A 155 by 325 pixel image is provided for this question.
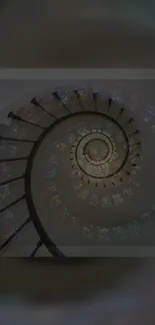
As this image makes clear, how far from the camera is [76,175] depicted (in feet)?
3.30

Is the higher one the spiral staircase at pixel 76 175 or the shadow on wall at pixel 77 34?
the shadow on wall at pixel 77 34

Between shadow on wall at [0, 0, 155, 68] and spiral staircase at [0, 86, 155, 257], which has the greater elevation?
shadow on wall at [0, 0, 155, 68]

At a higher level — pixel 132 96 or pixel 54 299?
pixel 132 96

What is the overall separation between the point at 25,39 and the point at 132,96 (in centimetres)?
35

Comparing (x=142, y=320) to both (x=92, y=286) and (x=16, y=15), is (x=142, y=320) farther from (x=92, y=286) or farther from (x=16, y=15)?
(x=16, y=15)

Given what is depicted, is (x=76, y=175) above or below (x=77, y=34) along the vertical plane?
below

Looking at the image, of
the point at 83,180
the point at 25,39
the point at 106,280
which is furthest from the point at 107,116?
the point at 106,280

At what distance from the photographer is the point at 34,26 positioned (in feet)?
3.41

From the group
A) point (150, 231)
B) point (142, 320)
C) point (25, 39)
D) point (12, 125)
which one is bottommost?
point (142, 320)

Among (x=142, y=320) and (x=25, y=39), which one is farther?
(x=25, y=39)

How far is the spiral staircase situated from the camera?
98 cm

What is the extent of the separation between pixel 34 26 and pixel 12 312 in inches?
30.4

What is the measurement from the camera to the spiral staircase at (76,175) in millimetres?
983

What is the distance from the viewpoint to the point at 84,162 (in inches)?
39.9
